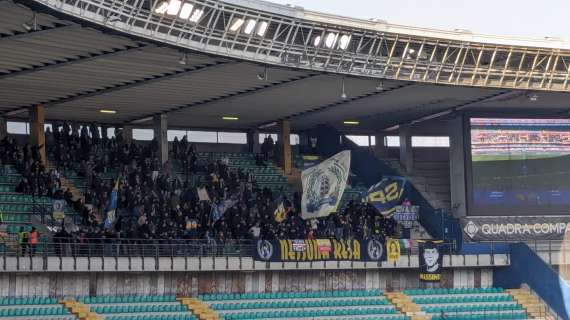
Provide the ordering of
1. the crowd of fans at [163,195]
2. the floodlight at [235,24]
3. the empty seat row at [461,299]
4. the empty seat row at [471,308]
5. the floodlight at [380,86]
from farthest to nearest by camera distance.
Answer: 1. the empty seat row at [461,299]
2. the empty seat row at [471,308]
3. the floodlight at [380,86]
4. the crowd of fans at [163,195]
5. the floodlight at [235,24]

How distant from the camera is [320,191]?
4197 cm

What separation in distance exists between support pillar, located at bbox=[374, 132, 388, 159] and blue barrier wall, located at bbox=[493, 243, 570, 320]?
10.2 metres

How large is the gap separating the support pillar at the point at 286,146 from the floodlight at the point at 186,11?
15.5 m

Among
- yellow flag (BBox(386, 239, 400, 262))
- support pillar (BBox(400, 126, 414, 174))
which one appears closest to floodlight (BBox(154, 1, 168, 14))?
yellow flag (BBox(386, 239, 400, 262))

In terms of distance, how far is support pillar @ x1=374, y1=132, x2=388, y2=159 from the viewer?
177 ft

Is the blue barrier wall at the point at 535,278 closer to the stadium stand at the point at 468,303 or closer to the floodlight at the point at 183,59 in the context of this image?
the stadium stand at the point at 468,303

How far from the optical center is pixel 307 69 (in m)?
39.2

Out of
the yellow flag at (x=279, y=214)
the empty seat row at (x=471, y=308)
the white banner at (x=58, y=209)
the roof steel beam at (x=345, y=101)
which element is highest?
the roof steel beam at (x=345, y=101)

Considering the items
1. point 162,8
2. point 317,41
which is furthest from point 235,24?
point 317,41

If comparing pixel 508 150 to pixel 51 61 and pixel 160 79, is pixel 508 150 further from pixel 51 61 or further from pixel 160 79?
pixel 51 61

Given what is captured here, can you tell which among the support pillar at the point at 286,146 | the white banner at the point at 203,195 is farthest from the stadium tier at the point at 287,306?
the support pillar at the point at 286,146

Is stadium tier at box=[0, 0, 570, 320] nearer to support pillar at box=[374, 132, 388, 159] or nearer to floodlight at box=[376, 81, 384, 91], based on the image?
floodlight at box=[376, 81, 384, 91]

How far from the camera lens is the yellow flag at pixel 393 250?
4225cm

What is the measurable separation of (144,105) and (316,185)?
23.5 feet
